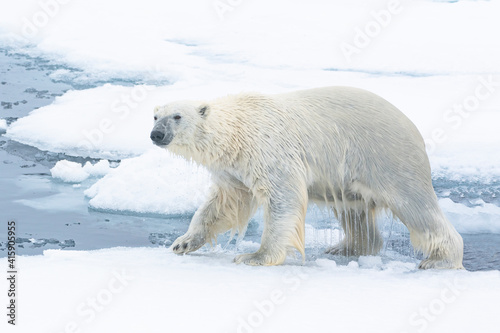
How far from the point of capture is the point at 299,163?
460 centimetres

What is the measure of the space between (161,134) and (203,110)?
348 millimetres

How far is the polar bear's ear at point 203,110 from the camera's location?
14.6 ft

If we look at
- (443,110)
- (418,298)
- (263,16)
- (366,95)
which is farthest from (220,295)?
(263,16)

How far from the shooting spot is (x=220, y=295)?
3.42m

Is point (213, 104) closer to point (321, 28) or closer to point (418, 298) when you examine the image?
point (418, 298)

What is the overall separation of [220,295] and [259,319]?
0.35 m

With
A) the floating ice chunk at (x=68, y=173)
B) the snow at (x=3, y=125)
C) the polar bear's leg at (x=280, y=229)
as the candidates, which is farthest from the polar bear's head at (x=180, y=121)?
the snow at (x=3, y=125)

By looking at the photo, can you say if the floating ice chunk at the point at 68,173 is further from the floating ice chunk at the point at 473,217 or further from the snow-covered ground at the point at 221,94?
the floating ice chunk at the point at 473,217

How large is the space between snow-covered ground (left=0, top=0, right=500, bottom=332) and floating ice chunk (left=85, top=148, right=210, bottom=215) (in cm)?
1

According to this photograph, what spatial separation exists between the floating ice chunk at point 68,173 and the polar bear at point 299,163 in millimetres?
2725

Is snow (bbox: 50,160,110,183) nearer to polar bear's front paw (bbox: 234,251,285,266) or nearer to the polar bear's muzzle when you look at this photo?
the polar bear's muzzle

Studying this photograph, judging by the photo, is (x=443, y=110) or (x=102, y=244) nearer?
(x=102, y=244)

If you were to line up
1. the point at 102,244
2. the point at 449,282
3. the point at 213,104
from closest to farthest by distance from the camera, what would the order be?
the point at 449,282 < the point at 213,104 < the point at 102,244

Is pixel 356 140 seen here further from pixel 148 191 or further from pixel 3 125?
pixel 3 125
